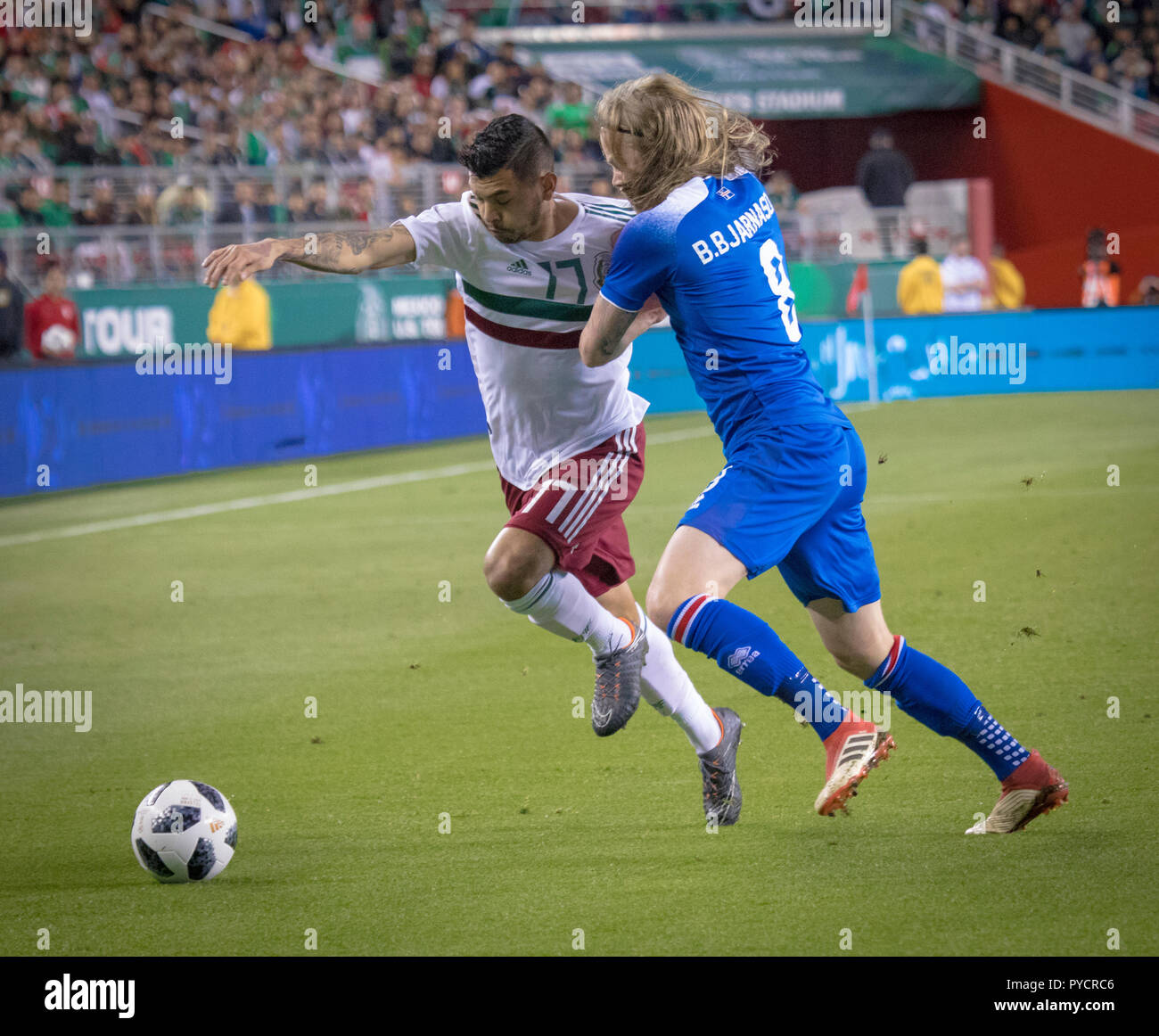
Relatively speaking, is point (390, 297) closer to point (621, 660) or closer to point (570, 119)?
point (570, 119)

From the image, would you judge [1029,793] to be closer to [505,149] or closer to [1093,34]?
[505,149]

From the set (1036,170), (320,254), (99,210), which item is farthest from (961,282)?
(320,254)

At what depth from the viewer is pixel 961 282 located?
24797 millimetres

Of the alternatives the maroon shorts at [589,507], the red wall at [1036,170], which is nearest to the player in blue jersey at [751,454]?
the maroon shorts at [589,507]

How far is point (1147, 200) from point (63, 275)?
2184cm

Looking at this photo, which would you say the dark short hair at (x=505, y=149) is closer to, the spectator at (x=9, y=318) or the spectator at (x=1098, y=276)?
the spectator at (x=9, y=318)

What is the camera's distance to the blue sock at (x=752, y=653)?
14.7ft

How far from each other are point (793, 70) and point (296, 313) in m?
16.8

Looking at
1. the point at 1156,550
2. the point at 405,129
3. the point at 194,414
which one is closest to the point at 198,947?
the point at 1156,550

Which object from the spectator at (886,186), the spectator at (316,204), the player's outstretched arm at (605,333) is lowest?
the player's outstretched arm at (605,333)

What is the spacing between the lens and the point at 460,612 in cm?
931

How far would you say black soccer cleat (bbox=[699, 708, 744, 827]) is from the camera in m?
5.14

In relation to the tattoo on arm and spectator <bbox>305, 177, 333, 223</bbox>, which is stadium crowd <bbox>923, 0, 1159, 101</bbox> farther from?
the tattoo on arm

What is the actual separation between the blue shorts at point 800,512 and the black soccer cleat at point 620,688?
0.75 m
